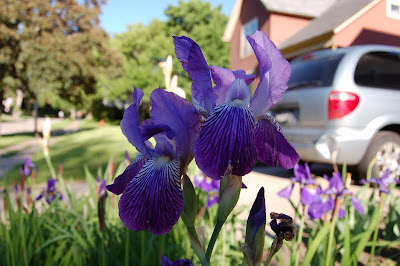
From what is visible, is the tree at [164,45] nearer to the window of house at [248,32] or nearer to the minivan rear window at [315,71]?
the window of house at [248,32]

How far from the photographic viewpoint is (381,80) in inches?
150

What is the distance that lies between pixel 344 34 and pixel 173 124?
8.59 m

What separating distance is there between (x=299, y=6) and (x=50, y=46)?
9548 millimetres

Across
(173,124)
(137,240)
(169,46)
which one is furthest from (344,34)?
(169,46)

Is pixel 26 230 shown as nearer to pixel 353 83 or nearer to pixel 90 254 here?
pixel 90 254

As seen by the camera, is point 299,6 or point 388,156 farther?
point 299,6

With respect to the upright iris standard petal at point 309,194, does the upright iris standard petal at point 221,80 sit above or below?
above

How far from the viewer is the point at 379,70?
3875mm

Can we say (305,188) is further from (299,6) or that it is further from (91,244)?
(299,6)

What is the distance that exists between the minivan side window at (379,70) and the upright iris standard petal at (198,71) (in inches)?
139

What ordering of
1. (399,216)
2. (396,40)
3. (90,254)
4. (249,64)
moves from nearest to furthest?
(90,254) < (399,216) < (396,40) < (249,64)

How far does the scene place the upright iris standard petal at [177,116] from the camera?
1.82 ft

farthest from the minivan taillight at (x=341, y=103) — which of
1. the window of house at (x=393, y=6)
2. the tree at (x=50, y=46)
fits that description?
the tree at (x=50, y=46)

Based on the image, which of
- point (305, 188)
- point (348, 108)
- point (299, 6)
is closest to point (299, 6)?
point (299, 6)
